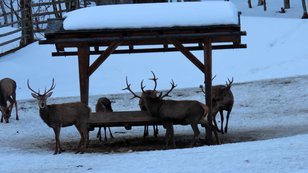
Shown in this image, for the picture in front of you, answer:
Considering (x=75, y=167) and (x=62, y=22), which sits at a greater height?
(x=62, y=22)

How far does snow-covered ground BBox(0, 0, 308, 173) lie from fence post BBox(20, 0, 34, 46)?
1530 mm

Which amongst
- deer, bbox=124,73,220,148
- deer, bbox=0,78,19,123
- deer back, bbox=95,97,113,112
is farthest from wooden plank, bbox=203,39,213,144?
deer, bbox=0,78,19,123

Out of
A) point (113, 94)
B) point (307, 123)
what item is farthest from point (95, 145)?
point (113, 94)

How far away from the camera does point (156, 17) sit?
15.4m

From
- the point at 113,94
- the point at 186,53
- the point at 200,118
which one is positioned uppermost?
the point at 186,53

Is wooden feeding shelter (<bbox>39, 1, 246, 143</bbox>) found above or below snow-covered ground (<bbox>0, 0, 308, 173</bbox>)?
above

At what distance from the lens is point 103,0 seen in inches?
851

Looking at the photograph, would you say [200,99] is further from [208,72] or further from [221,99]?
[208,72]

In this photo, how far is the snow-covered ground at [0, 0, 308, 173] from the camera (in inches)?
457

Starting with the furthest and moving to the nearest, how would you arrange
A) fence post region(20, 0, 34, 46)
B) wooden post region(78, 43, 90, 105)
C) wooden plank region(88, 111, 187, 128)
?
fence post region(20, 0, 34, 46), wooden post region(78, 43, 90, 105), wooden plank region(88, 111, 187, 128)

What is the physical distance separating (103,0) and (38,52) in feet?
40.2

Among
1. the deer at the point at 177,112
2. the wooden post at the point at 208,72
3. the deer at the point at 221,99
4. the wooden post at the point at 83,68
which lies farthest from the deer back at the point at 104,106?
the wooden post at the point at 208,72

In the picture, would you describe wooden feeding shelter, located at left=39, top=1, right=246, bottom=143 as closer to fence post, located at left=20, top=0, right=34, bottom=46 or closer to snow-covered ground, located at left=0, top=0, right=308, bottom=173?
snow-covered ground, located at left=0, top=0, right=308, bottom=173

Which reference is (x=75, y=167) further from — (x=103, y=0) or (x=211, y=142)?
(x=103, y=0)
